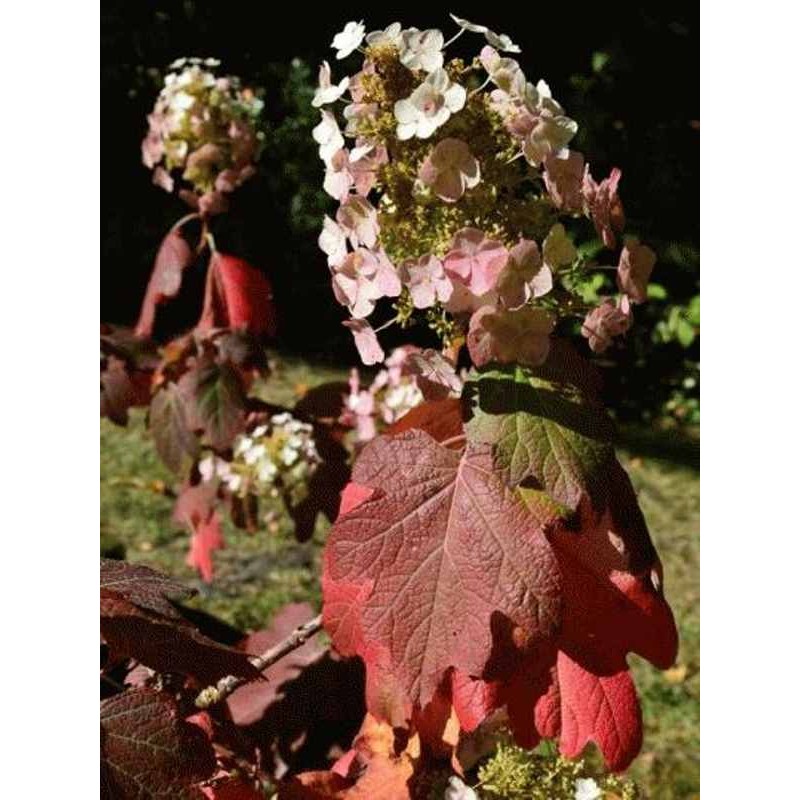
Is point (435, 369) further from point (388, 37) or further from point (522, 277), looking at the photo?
point (388, 37)

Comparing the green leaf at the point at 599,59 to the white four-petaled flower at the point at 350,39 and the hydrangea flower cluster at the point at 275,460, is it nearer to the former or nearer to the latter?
the hydrangea flower cluster at the point at 275,460

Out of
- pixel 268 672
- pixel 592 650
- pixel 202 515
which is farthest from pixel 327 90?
pixel 202 515

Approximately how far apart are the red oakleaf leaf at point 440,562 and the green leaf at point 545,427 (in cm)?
2

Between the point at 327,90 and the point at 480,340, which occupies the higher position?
the point at 327,90

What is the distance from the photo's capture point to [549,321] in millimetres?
949

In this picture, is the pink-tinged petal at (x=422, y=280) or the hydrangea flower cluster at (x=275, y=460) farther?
the hydrangea flower cluster at (x=275, y=460)

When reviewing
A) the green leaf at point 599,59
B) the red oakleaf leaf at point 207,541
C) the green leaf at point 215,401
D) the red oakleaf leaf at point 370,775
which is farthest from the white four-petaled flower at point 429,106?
the green leaf at point 599,59

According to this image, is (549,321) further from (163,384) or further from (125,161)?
(125,161)

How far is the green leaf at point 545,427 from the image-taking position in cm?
93

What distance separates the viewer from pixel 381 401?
6.93 feet

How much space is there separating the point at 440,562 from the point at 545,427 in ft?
0.49

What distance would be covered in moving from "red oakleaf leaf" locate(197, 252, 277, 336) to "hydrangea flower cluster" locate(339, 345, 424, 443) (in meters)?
0.24
